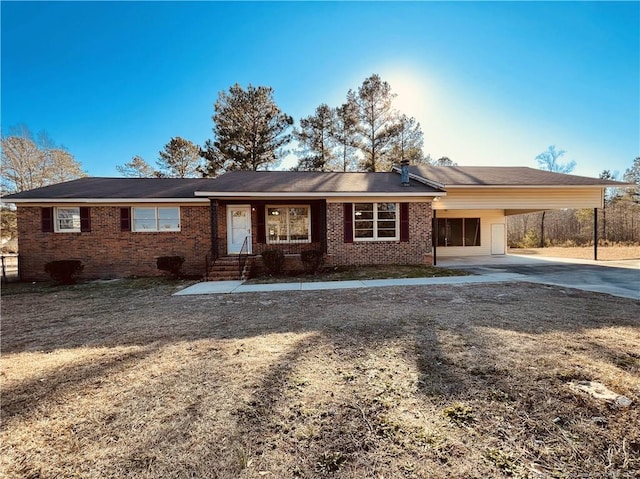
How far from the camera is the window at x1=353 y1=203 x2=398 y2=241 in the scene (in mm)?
12461

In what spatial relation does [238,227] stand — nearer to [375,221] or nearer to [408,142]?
[375,221]

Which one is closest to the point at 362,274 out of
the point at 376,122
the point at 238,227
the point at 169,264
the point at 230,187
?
the point at 238,227

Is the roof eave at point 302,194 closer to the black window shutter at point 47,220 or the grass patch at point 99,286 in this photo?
the grass patch at point 99,286

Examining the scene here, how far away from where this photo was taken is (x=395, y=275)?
10.3 meters

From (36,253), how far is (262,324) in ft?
41.1

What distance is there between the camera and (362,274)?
1064 cm

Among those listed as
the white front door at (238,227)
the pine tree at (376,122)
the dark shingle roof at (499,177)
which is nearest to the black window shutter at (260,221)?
the white front door at (238,227)

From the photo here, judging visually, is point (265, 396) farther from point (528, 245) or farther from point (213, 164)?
point (528, 245)

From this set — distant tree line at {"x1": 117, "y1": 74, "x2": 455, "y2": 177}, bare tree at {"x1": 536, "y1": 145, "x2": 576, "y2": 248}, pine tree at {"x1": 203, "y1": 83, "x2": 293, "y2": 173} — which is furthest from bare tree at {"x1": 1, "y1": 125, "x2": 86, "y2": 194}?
bare tree at {"x1": 536, "y1": 145, "x2": 576, "y2": 248}

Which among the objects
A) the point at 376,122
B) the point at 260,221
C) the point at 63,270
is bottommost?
the point at 63,270

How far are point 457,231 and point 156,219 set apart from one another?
1588cm

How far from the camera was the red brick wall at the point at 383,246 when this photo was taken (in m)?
12.2

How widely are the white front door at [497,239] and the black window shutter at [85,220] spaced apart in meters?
20.6

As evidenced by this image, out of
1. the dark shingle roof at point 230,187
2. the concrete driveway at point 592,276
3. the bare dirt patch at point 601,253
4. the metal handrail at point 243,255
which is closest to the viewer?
the concrete driveway at point 592,276
